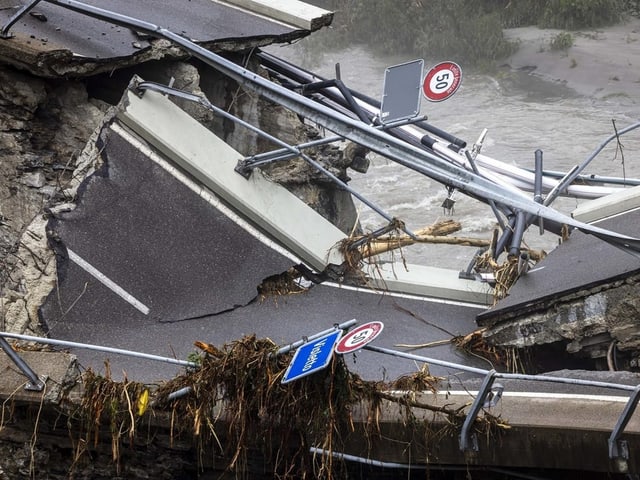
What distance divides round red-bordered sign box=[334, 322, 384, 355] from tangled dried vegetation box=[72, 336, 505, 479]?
0.23 meters

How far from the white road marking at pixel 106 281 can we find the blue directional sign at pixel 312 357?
2126mm

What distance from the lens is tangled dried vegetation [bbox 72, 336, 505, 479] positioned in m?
4.64

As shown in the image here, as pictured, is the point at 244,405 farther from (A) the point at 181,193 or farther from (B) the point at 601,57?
(B) the point at 601,57

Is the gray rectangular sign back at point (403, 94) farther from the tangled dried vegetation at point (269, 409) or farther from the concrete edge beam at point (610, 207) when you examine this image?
the tangled dried vegetation at point (269, 409)

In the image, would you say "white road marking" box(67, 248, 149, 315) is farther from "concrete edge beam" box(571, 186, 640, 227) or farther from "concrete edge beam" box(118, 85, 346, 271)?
"concrete edge beam" box(571, 186, 640, 227)

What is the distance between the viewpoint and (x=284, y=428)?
190 inches

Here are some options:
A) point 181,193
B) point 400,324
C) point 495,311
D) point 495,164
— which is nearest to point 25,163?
point 181,193

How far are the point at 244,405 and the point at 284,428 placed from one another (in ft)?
0.80

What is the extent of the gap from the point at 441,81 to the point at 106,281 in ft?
8.18

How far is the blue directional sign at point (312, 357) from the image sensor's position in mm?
4246

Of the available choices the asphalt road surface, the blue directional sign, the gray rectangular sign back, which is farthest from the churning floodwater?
the blue directional sign

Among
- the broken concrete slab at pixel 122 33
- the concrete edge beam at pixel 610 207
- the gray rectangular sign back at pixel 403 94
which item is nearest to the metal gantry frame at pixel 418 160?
the gray rectangular sign back at pixel 403 94

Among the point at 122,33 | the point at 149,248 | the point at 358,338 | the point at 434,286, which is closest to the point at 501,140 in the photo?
the point at 434,286

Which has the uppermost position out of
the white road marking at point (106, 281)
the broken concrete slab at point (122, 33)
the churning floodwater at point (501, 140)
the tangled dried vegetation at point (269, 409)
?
the churning floodwater at point (501, 140)
